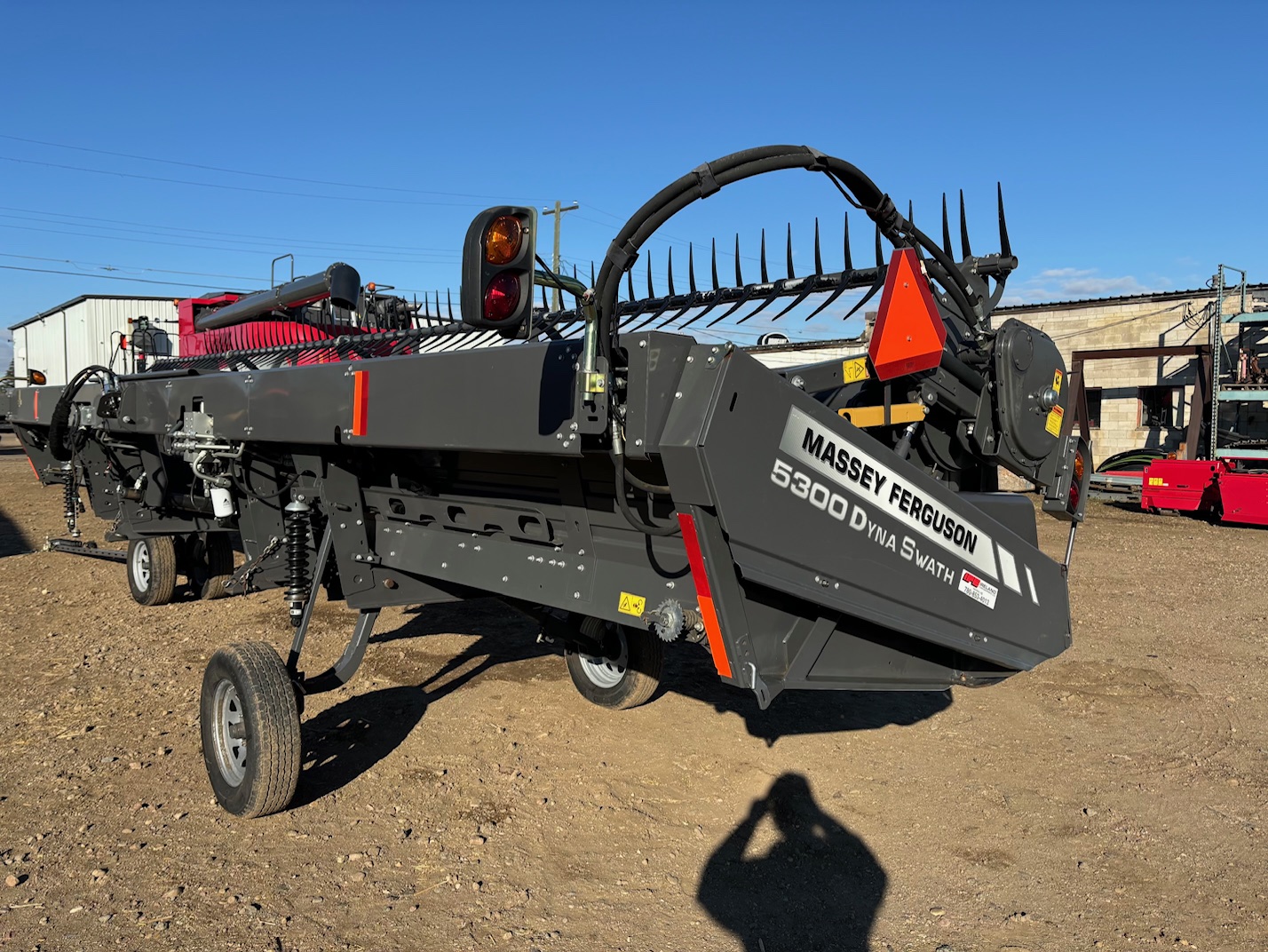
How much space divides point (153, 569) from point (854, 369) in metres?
5.79

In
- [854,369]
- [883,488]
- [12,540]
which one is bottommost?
[12,540]

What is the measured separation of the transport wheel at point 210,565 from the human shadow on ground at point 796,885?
5.11 m

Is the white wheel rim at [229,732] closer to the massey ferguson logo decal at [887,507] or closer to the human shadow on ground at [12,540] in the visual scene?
the massey ferguson logo decal at [887,507]

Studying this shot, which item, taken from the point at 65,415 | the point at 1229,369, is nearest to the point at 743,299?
the point at 65,415

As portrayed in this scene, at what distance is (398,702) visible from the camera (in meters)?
4.90

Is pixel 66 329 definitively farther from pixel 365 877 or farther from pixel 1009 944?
pixel 1009 944

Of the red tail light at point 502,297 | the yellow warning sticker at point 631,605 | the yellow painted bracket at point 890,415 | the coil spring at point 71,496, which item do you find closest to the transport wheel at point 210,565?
the coil spring at point 71,496

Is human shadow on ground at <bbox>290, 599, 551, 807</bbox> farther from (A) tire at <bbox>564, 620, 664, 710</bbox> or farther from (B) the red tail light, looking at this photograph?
(B) the red tail light

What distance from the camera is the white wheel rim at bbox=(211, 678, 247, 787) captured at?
3.74m

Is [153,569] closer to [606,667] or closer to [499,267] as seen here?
[606,667]

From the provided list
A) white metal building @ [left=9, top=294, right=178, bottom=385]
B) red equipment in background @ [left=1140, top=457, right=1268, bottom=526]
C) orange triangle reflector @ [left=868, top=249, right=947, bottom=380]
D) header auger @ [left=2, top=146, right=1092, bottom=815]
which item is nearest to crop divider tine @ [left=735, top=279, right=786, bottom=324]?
header auger @ [left=2, top=146, right=1092, bottom=815]

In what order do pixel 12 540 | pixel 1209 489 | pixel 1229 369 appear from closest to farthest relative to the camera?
pixel 12 540 → pixel 1209 489 → pixel 1229 369

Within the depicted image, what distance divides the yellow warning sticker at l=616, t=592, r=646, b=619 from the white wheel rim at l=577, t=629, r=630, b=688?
1461mm

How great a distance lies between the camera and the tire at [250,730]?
3490mm
